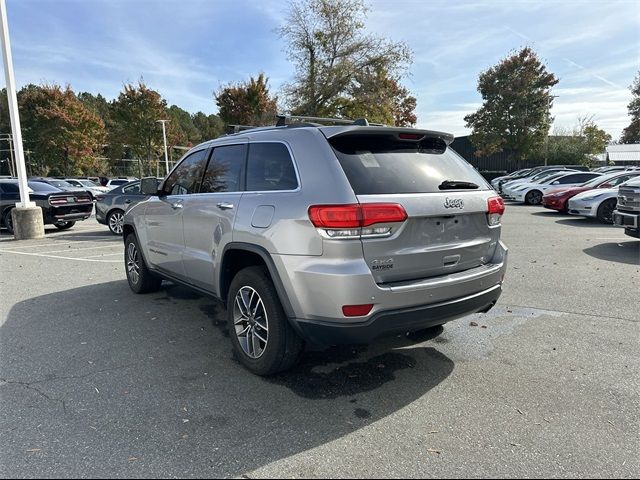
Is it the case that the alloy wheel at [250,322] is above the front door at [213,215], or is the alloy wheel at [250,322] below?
below

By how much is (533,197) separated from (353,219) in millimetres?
19266

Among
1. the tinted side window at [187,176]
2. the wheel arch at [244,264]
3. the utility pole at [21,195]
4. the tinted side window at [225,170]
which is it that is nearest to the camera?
Answer: the wheel arch at [244,264]

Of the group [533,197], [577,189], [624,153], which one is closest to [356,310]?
[577,189]

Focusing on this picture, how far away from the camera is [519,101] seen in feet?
116

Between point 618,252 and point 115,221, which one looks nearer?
point 618,252

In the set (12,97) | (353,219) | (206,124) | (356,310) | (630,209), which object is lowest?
(356,310)

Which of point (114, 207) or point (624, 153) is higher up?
point (624, 153)

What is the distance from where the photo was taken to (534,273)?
680 centimetres

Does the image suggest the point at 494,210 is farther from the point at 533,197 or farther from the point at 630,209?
the point at 533,197

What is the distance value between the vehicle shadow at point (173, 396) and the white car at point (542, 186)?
55.3ft

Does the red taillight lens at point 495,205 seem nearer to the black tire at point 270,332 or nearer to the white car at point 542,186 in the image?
the black tire at point 270,332

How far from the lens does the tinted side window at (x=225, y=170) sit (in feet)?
12.7

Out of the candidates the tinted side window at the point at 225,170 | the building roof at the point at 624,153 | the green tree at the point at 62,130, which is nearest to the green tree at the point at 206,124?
the green tree at the point at 62,130

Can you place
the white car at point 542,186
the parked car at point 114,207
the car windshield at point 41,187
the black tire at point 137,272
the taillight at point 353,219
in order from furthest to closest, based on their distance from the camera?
the white car at point 542,186
the car windshield at point 41,187
the parked car at point 114,207
the black tire at point 137,272
the taillight at point 353,219
